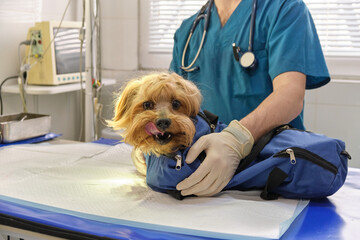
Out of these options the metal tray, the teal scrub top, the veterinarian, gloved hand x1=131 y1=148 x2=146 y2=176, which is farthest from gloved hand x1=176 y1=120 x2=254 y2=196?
the metal tray

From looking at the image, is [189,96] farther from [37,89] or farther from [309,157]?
[37,89]

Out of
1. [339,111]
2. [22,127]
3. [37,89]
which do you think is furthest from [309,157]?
[37,89]

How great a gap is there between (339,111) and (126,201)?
170cm

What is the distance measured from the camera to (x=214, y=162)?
3.80ft

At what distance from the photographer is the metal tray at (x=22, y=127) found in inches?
72.2

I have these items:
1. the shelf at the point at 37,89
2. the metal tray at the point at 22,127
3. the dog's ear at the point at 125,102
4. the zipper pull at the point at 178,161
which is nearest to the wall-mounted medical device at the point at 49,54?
the shelf at the point at 37,89

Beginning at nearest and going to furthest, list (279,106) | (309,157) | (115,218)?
(115,218), (309,157), (279,106)

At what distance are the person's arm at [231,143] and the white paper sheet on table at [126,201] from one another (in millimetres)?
46

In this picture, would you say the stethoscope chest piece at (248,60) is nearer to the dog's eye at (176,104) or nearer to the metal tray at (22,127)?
the dog's eye at (176,104)

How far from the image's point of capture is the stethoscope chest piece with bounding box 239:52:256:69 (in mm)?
1530

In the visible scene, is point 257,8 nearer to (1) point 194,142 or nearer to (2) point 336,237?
(1) point 194,142

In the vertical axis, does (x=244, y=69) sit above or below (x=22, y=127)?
above

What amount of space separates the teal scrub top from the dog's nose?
54 cm

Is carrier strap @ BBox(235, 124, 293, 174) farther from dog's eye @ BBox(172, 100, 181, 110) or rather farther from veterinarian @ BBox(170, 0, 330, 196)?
dog's eye @ BBox(172, 100, 181, 110)
